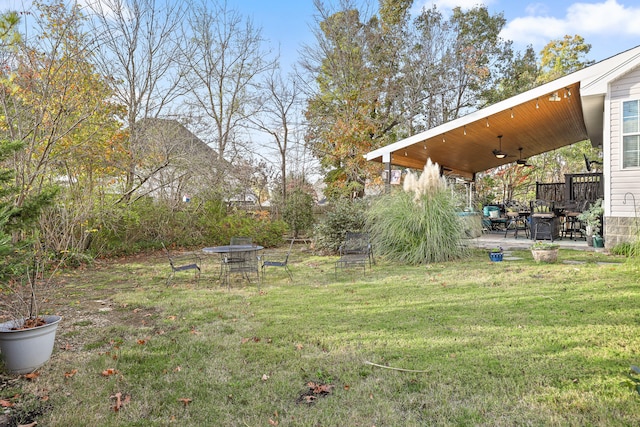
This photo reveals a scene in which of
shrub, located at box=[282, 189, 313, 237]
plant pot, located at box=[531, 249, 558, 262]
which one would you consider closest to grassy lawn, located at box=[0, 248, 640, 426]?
plant pot, located at box=[531, 249, 558, 262]

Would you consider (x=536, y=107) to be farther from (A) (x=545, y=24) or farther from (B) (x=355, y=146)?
(A) (x=545, y=24)

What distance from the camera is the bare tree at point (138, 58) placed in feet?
33.8

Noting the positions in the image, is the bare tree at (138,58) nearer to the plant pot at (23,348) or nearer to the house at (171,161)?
the house at (171,161)

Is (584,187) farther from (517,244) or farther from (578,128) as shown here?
(517,244)

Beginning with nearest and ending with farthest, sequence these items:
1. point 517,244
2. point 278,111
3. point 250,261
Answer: point 250,261
point 517,244
point 278,111

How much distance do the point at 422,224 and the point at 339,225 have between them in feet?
8.16

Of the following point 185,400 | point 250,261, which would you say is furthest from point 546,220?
point 185,400

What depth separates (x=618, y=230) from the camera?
7.60m

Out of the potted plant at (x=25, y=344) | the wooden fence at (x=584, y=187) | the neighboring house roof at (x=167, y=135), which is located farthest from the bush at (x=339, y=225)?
the potted plant at (x=25, y=344)

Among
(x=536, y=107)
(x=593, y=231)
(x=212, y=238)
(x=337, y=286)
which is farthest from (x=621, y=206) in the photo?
(x=212, y=238)

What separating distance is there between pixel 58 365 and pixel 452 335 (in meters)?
3.43

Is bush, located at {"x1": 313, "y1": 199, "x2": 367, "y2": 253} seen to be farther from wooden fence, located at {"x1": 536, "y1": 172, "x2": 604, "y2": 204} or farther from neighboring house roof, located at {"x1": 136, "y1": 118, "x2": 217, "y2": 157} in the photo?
wooden fence, located at {"x1": 536, "y1": 172, "x2": 604, "y2": 204}

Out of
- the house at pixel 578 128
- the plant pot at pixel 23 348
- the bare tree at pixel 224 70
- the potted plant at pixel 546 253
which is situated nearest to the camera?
the plant pot at pixel 23 348

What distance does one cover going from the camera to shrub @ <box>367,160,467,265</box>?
763 centimetres
